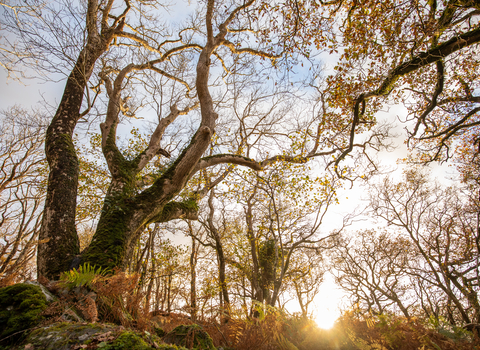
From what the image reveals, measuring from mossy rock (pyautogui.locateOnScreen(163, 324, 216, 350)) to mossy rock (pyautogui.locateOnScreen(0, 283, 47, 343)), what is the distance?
3.13 ft

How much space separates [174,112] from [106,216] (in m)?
4.74

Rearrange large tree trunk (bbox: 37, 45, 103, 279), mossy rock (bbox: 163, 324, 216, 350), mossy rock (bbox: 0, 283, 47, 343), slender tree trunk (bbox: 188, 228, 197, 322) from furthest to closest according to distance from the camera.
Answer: large tree trunk (bbox: 37, 45, 103, 279), slender tree trunk (bbox: 188, 228, 197, 322), mossy rock (bbox: 163, 324, 216, 350), mossy rock (bbox: 0, 283, 47, 343)

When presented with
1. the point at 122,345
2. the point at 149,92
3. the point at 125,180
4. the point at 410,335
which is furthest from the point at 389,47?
the point at 149,92

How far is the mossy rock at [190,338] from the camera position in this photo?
172cm

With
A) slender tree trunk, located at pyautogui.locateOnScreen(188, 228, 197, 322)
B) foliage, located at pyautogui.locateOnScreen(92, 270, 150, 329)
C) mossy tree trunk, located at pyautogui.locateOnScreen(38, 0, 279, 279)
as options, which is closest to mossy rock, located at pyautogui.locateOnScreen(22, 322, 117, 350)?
foliage, located at pyautogui.locateOnScreen(92, 270, 150, 329)

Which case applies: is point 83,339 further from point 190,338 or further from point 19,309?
point 190,338

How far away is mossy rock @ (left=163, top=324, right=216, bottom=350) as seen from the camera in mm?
1720

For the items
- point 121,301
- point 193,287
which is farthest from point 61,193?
point 193,287

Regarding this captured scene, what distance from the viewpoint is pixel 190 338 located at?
177cm

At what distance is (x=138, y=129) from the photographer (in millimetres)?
10250

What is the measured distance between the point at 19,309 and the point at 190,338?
123 centimetres

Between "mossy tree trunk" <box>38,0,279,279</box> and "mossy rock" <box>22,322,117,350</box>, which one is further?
"mossy tree trunk" <box>38,0,279,279</box>

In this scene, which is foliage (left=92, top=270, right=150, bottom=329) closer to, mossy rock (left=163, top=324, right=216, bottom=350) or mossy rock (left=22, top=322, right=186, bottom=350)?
mossy rock (left=163, top=324, right=216, bottom=350)

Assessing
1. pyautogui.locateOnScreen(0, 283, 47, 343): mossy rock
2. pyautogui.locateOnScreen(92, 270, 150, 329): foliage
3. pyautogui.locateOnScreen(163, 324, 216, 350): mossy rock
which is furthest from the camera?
pyautogui.locateOnScreen(92, 270, 150, 329): foliage
